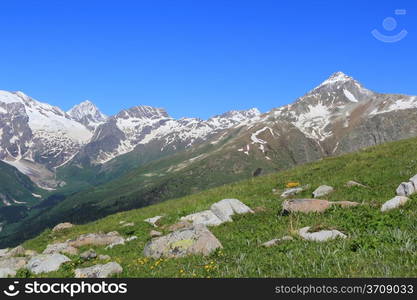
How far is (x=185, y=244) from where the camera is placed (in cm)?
1614

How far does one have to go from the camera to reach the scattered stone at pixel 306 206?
2042 cm

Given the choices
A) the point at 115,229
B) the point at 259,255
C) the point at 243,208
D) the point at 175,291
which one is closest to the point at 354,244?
the point at 259,255

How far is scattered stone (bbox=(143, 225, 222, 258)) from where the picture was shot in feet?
51.6

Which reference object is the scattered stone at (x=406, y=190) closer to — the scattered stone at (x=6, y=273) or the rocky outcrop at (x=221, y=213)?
the rocky outcrop at (x=221, y=213)

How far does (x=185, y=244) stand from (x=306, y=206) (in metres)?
7.46

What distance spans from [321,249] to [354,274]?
9.93 ft

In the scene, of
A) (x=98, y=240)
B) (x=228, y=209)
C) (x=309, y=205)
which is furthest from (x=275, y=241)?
(x=98, y=240)

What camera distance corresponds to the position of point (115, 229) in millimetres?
28062

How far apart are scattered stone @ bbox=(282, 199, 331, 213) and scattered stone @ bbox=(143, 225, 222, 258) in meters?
5.56

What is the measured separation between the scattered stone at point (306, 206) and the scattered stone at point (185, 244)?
5.56m

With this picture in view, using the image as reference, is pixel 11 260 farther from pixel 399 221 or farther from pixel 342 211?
pixel 399 221

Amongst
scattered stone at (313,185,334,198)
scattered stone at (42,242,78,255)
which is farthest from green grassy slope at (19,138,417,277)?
scattered stone at (42,242,78,255)

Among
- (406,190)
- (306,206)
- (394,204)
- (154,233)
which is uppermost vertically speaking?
(406,190)

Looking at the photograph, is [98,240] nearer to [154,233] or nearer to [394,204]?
[154,233]
